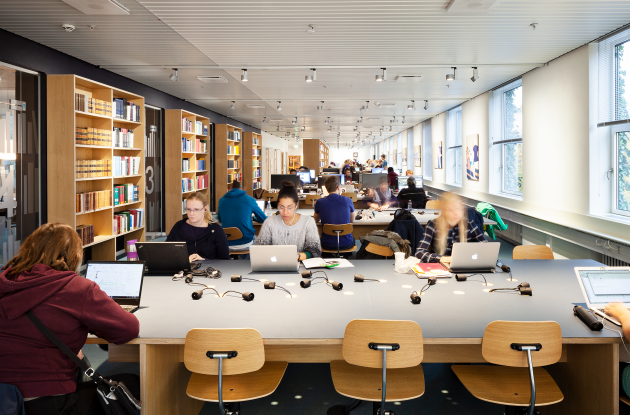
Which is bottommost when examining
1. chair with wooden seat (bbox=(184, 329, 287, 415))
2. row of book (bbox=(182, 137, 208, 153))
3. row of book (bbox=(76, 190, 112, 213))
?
chair with wooden seat (bbox=(184, 329, 287, 415))

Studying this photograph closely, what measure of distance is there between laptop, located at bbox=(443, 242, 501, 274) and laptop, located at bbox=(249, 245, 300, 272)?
1138mm

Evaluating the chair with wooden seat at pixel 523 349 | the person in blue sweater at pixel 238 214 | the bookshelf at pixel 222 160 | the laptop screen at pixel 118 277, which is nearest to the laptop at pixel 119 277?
the laptop screen at pixel 118 277

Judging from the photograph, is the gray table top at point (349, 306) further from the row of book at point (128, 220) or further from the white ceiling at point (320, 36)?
the row of book at point (128, 220)

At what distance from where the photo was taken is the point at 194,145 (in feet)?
30.3

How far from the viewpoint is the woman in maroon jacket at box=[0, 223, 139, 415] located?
173cm

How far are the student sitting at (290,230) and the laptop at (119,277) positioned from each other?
1524 mm

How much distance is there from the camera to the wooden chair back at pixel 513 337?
1992mm

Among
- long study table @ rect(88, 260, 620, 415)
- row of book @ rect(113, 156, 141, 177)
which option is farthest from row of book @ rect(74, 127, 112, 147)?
long study table @ rect(88, 260, 620, 415)

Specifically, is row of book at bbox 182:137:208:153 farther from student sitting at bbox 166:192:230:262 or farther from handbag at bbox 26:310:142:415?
handbag at bbox 26:310:142:415

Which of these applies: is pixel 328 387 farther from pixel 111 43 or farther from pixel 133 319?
pixel 111 43

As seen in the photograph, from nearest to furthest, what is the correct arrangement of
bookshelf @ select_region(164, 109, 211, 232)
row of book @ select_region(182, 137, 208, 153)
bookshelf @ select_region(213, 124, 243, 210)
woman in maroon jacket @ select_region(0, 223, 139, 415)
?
woman in maroon jacket @ select_region(0, 223, 139, 415) < bookshelf @ select_region(164, 109, 211, 232) < row of book @ select_region(182, 137, 208, 153) < bookshelf @ select_region(213, 124, 243, 210)

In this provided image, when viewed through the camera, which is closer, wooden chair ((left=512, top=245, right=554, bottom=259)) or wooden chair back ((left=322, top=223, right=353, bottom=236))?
wooden chair ((left=512, top=245, right=554, bottom=259))

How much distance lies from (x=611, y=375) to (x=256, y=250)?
85.1 inches

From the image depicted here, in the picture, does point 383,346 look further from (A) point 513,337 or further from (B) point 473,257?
(B) point 473,257
